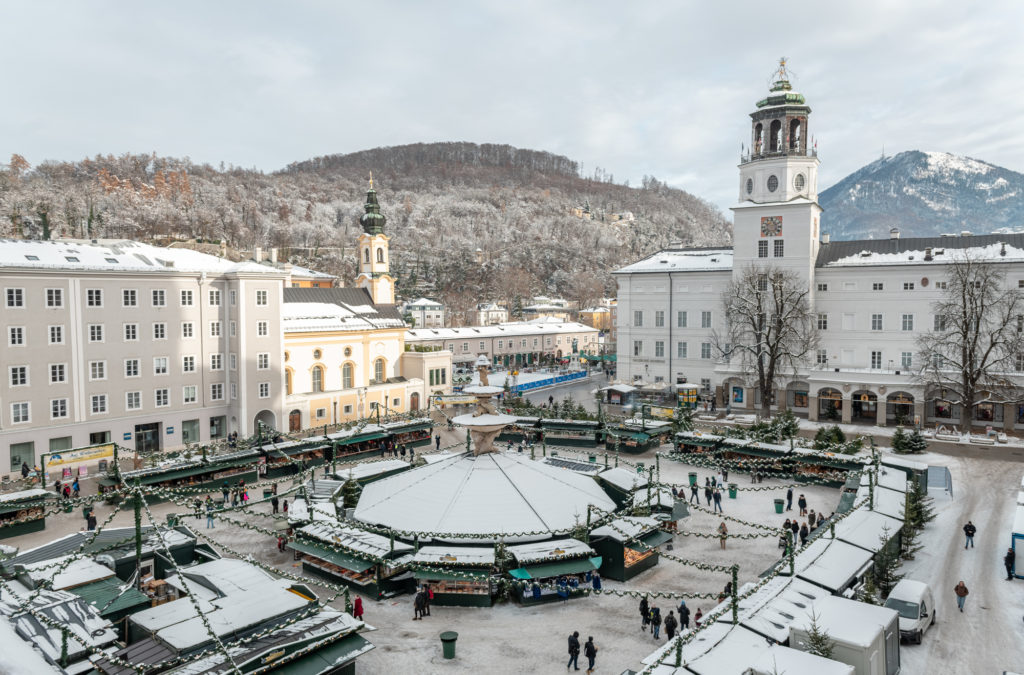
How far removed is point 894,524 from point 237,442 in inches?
1326

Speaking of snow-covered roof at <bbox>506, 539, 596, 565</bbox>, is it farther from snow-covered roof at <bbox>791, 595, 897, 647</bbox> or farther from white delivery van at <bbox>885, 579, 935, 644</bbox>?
white delivery van at <bbox>885, 579, 935, 644</bbox>

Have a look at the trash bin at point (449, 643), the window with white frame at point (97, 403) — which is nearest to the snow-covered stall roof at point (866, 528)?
the trash bin at point (449, 643)

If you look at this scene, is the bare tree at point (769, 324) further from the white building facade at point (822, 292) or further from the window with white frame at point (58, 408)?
the window with white frame at point (58, 408)

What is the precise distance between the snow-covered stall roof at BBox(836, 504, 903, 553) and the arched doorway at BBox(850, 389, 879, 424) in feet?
87.0

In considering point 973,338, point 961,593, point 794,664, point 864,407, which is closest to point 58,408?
point 794,664


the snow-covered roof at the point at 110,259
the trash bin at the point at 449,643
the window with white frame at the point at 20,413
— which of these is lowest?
the trash bin at the point at 449,643

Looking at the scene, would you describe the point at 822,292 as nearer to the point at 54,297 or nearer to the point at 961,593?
the point at 961,593

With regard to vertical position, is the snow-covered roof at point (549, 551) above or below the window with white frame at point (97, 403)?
below

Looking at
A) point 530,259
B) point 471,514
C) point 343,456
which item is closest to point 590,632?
point 471,514

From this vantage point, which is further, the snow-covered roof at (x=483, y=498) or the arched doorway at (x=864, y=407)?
the arched doorway at (x=864, y=407)

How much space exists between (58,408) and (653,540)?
32.8 metres

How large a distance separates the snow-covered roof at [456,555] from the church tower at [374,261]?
143 ft

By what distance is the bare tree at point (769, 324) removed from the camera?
1916 inches

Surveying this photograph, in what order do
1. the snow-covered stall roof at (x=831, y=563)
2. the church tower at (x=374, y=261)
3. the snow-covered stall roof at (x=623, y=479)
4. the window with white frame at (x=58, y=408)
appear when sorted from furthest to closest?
the church tower at (x=374, y=261)
the window with white frame at (x=58, y=408)
the snow-covered stall roof at (x=623, y=479)
the snow-covered stall roof at (x=831, y=563)
